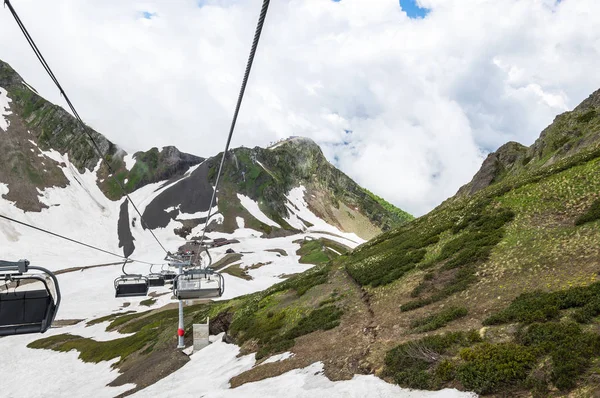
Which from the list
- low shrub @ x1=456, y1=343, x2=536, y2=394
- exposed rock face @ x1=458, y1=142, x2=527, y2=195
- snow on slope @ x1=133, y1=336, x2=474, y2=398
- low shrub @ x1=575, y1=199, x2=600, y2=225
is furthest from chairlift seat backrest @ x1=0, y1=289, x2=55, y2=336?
exposed rock face @ x1=458, y1=142, x2=527, y2=195

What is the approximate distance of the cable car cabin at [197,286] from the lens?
30.1 m

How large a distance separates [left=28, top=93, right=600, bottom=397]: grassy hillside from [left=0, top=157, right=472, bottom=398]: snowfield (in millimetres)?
1370

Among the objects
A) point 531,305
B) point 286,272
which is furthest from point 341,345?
point 286,272

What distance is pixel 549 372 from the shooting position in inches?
432

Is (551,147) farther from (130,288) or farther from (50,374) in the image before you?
(50,374)

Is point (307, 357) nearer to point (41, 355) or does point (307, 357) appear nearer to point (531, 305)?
point (531, 305)

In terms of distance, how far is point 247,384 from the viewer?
72.7ft

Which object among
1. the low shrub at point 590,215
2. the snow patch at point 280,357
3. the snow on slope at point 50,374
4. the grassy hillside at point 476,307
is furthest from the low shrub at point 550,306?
the snow on slope at point 50,374

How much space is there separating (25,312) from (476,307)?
21300mm

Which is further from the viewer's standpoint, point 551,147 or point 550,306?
point 551,147

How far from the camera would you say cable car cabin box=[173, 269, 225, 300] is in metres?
30.1

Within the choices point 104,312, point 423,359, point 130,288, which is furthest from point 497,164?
point 104,312

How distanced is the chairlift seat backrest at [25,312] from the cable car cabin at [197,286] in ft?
45.2

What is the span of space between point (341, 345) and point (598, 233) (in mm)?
15046
